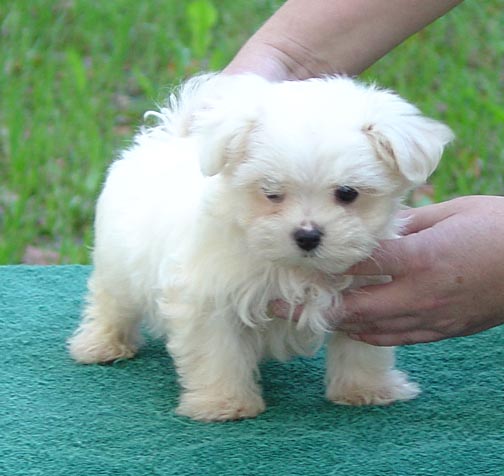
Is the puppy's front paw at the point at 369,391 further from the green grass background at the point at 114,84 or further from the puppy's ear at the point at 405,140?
the green grass background at the point at 114,84

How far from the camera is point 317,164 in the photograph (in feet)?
7.40

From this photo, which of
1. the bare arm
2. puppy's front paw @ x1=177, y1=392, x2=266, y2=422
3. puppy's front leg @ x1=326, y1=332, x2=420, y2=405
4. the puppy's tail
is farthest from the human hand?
the bare arm

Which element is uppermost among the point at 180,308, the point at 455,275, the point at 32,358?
the point at 455,275

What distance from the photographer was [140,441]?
2480 millimetres

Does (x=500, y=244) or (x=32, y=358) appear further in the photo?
(x=32, y=358)

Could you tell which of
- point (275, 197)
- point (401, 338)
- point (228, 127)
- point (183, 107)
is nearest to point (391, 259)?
point (401, 338)

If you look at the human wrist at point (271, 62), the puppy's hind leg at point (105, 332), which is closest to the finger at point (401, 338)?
the puppy's hind leg at point (105, 332)

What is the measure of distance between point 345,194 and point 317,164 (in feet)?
0.31

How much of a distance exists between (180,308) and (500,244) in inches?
28.2

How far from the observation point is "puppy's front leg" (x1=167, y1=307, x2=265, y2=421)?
2.57 meters

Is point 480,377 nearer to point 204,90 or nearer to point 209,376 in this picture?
point 209,376

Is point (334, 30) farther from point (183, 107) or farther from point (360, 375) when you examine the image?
point (360, 375)

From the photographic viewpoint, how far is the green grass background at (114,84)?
4848mm

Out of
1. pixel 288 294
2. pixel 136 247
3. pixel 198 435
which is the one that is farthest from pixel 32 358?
pixel 288 294
